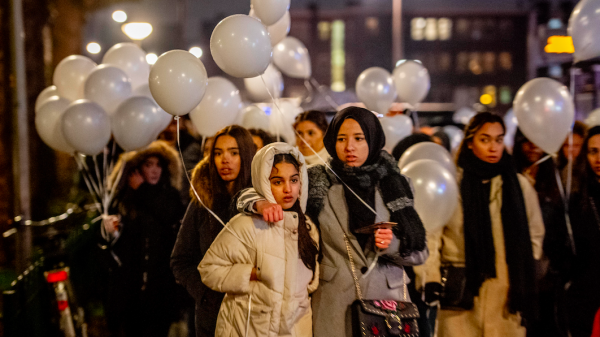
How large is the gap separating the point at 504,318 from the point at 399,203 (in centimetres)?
147

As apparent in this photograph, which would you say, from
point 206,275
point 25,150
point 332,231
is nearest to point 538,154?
point 332,231

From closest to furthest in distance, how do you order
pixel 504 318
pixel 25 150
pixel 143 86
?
1. pixel 504 318
2. pixel 143 86
3. pixel 25 150

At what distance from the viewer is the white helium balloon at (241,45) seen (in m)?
3.41

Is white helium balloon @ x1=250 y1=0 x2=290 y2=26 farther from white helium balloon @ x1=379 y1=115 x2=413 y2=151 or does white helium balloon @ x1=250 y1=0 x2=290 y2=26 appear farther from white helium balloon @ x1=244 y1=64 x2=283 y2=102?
white helium balloon @ x1=379 y1=115 x2=413 y2=151

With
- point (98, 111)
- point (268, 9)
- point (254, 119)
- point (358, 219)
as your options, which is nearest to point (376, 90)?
point (254, 119)

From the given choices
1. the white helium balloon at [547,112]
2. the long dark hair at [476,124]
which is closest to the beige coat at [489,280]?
the long dark hair at [476,124]

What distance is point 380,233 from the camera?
2.75 metres

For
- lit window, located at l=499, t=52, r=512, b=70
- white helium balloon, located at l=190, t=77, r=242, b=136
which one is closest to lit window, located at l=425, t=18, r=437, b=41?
lit window, located at l=499, t=52, r=512, b=70

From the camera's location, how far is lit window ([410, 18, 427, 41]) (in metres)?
58.1

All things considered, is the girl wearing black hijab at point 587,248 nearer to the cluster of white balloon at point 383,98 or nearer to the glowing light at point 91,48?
the cluster of white balloon at point 383,98

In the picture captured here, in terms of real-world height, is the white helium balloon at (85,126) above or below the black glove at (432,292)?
above

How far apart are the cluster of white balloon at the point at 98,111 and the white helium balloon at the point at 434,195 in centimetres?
260

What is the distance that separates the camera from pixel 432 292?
366cm

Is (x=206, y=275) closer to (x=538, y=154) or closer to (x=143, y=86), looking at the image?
(x=143, y=86)
